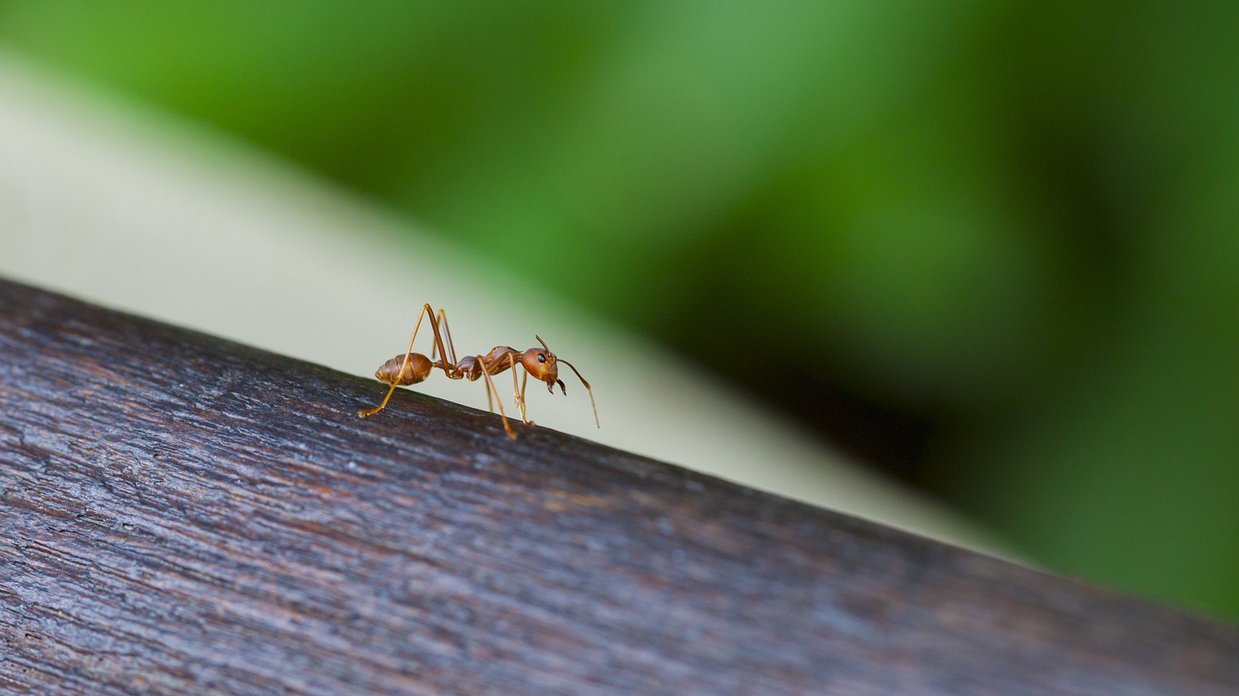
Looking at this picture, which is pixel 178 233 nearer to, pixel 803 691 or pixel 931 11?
pixel 931 11

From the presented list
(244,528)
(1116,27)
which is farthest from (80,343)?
(1116,27)

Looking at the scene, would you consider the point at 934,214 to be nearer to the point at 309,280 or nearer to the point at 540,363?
the point at 540,363

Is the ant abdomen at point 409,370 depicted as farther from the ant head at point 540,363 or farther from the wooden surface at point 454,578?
the wooden surface at point 454,578

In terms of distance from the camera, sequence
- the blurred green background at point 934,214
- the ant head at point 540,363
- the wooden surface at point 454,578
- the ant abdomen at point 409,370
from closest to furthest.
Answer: the wooden surface at point 454,578 < the ant abdomen at point 409,370 < the ant head at point 540,363 < the blurred green background at point 934,214

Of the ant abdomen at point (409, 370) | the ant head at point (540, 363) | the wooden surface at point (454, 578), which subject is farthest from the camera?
the ant head at point (540, 363)

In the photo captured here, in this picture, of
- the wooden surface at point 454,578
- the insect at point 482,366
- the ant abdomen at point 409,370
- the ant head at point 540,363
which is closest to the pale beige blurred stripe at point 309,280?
the insect at point 482,366

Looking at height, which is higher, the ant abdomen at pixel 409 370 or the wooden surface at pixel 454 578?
the ant abdomen at pixel 409 370

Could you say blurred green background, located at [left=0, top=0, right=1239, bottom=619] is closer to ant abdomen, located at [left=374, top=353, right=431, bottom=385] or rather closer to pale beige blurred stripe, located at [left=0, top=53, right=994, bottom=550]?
pale beige blurred stripe, located at [left=0, top=53, right=994, bottom=550]
